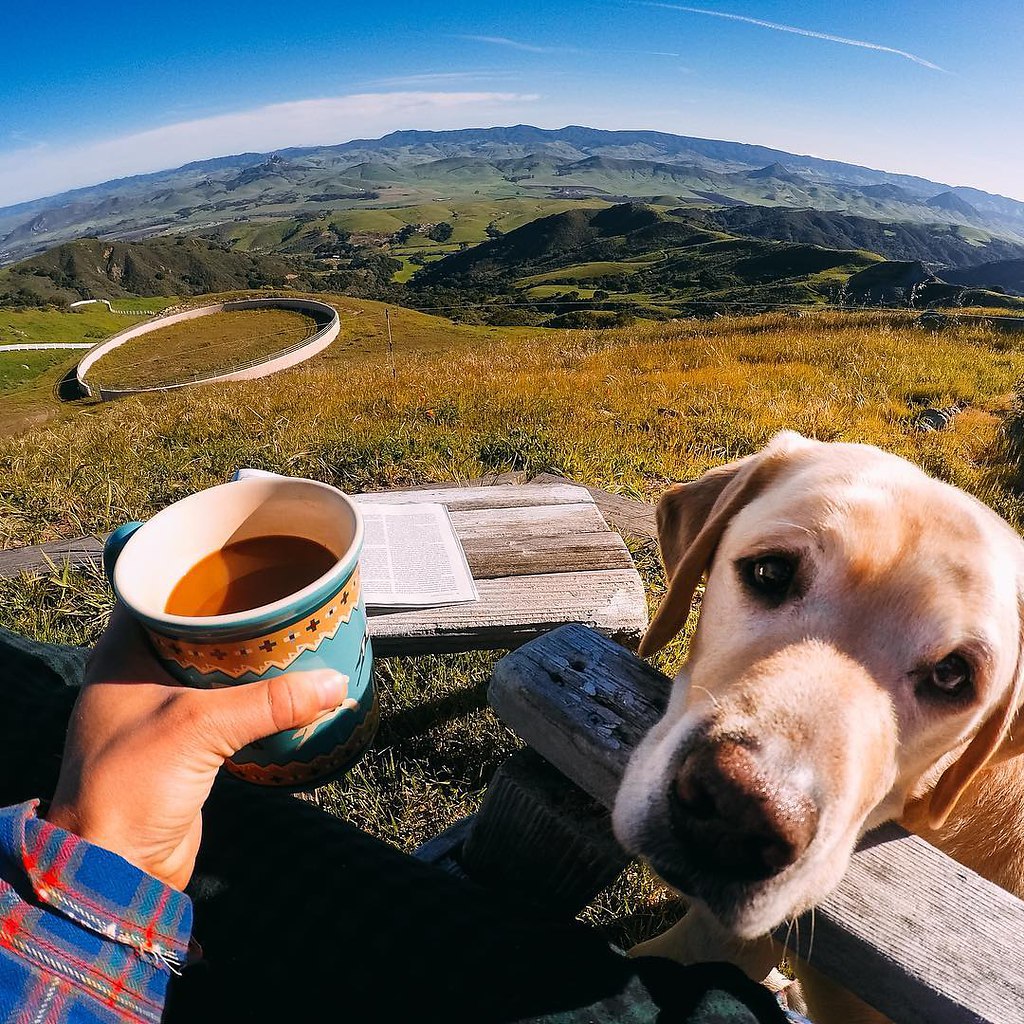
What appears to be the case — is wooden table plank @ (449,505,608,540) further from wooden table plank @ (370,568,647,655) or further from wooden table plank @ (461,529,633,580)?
wooden table plank @ (370,568,647,655)

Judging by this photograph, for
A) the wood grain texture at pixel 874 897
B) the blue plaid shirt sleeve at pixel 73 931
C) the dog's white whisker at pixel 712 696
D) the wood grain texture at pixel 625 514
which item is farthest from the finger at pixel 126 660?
the wood grain texture at pixel 625 514

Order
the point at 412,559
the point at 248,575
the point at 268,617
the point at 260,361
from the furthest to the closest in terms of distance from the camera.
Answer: the point at 260,361 < the point at 412,559 < the point at 248,575 < the point at 268,617

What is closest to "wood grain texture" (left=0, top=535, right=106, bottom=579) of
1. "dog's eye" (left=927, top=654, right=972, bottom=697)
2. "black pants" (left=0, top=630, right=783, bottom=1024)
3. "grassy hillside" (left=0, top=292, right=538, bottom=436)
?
"black pants" (left=0, top=630, right=783, bottom=1024)

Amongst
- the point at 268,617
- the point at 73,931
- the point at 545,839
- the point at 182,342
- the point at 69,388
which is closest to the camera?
the point at 73,931

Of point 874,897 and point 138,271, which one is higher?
point 874,897

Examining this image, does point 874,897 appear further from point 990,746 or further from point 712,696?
point 990,746

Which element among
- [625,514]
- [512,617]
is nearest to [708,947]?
[512,617]

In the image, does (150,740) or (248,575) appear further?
(248,575)

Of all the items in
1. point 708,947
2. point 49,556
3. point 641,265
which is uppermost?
point 641,265
